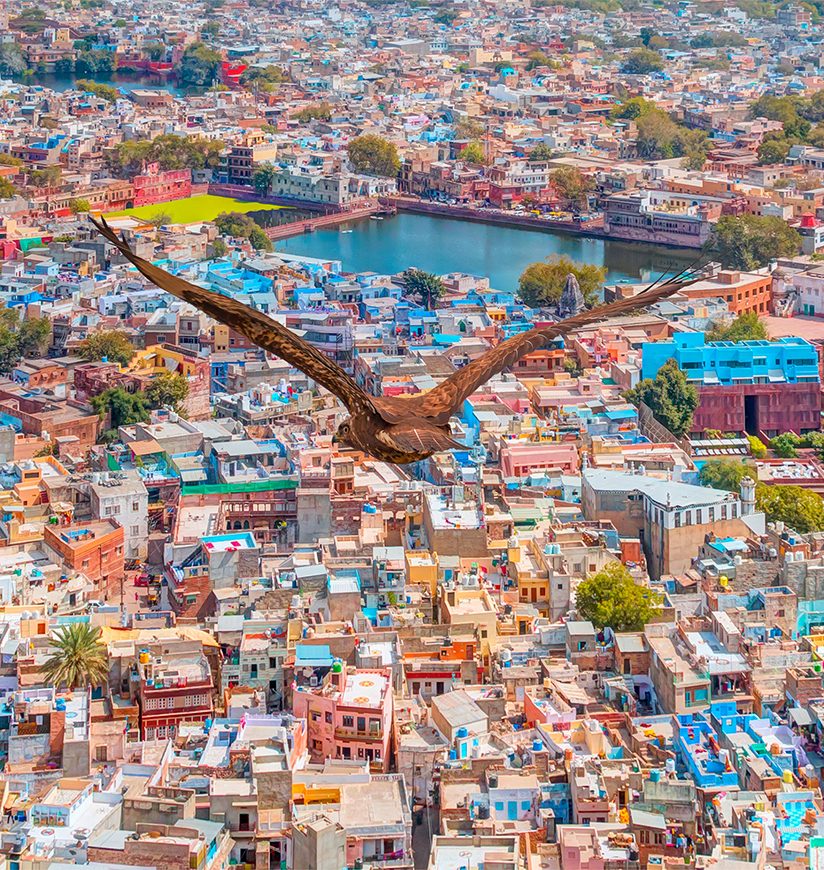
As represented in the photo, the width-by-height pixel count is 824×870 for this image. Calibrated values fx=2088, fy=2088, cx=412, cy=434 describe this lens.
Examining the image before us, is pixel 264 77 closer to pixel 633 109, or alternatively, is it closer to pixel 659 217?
pixel 633 109

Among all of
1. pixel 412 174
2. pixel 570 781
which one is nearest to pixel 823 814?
pixel 570 781

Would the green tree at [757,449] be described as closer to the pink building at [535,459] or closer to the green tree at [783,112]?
the pink building at [535,459]

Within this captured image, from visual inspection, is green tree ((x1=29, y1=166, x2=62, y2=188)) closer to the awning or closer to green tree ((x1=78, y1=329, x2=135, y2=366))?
green tree ((x1=78, y1=329, x2=135, y2=366))

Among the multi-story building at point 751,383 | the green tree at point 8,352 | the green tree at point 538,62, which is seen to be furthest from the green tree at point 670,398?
the green tree at point 538,62

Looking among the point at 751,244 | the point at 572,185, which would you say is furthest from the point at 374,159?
the point at 751,244

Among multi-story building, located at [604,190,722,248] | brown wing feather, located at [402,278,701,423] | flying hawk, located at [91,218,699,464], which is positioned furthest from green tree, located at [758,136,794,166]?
flying hawk, located at [91,218,699,464]
